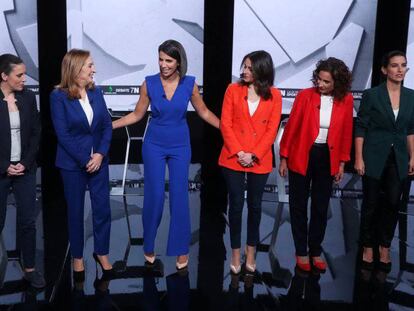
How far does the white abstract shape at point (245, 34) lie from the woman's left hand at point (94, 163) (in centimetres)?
264

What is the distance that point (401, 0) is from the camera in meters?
5.79

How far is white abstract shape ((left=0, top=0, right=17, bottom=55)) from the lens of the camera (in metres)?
5.77

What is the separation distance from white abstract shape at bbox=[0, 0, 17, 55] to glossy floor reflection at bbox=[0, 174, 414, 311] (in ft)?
7.00

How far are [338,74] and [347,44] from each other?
8.32ft

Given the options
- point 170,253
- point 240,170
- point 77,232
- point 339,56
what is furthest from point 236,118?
point 339,56

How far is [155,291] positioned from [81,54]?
5.06 feet

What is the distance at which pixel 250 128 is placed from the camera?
12.3 ft

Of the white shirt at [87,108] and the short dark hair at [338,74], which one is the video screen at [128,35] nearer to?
the white shirt at [87,108]

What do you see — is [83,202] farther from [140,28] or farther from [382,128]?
[140,28]

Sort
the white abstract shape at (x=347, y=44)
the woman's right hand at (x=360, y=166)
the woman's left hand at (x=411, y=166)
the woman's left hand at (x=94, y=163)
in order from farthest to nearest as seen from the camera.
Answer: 1. the white abstract shape at (x=347, y=44)
2. the woman's left hand at (x=411, y=166)
3. the woman's right hand at (x=360, y=166)
4. the woman's left hand at (x=94, y=163)

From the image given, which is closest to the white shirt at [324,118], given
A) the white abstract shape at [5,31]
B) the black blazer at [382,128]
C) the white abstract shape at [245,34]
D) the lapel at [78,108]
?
the black blazer at [382,128]

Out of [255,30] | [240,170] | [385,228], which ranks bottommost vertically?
[385,228]

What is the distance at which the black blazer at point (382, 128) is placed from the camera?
3.84 meters

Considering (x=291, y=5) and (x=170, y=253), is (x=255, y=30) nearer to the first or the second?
(x=291, y=5)
